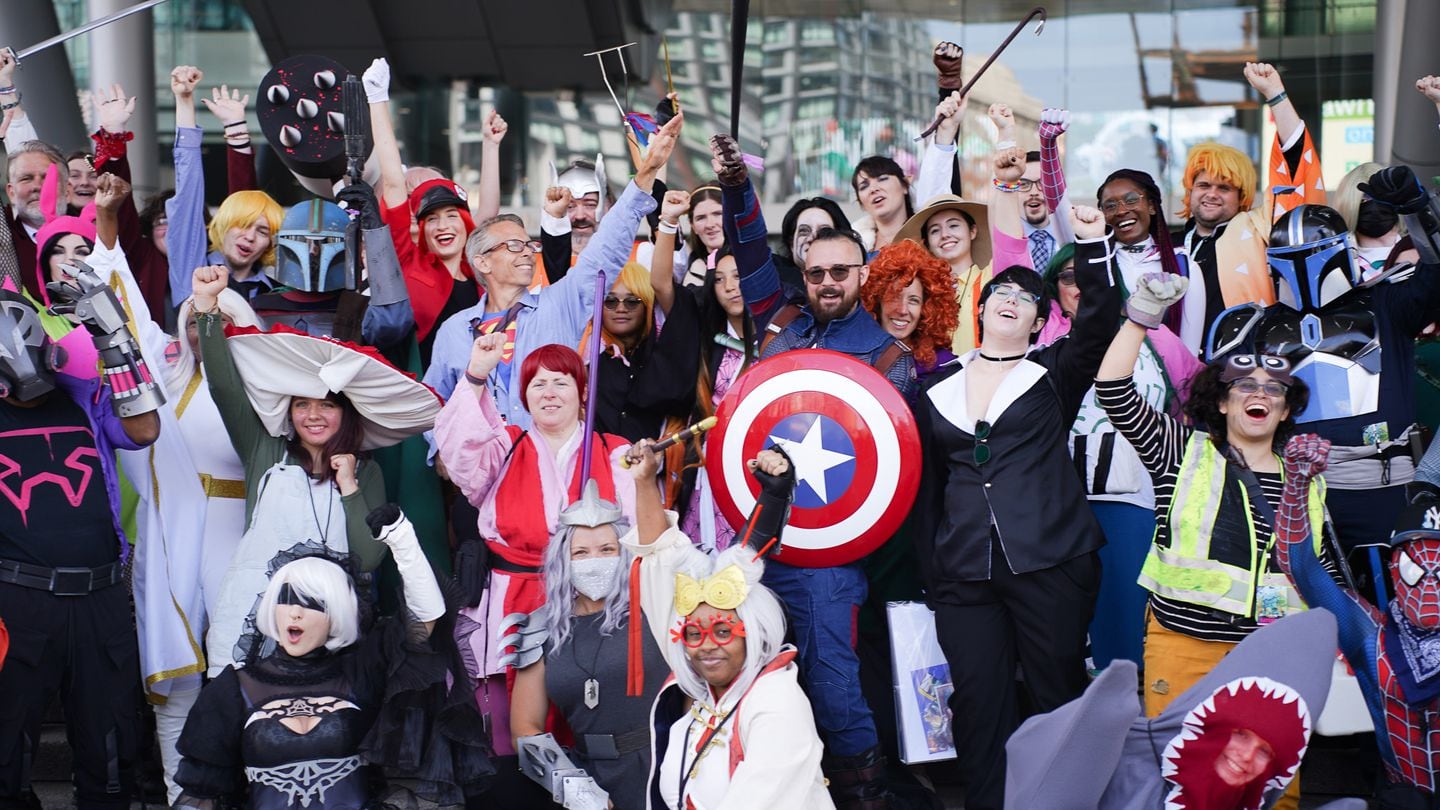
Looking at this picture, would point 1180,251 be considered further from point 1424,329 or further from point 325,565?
point 325,565

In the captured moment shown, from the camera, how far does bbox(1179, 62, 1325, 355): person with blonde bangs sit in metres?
6.01

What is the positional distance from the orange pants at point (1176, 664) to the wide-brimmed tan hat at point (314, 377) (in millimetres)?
2337

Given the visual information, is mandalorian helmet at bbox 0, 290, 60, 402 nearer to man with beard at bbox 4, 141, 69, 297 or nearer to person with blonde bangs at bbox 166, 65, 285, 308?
person with blonde bangs at bbox 166, 65, 285, 308

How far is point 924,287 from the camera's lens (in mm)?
5625

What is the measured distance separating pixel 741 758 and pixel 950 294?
1980 mm

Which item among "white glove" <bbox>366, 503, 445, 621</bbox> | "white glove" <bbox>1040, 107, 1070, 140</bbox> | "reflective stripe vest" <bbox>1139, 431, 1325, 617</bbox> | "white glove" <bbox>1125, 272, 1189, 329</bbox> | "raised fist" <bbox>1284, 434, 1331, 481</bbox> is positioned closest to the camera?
"raised fist" <bbox>1284, 434, 1331, 481</bbox>

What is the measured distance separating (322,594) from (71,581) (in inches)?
35.9

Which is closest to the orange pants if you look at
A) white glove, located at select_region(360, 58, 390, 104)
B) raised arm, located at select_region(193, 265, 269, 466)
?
raised arm, located at select_region(193, 265, 269, 466)

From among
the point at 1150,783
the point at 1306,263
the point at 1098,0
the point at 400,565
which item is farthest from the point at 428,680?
the point at 1098,0

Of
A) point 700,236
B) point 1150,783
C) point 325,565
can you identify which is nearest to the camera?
point 1150,783

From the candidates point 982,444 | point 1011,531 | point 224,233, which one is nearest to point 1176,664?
point 1011,531

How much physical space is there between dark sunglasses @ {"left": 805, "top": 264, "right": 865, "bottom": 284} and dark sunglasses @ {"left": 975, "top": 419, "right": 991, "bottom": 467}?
0.71m

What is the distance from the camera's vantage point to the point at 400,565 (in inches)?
193

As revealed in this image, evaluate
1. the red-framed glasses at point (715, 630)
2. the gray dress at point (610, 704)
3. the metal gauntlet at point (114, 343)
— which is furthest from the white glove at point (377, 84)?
the red-framed glasses at point (715, 630)
